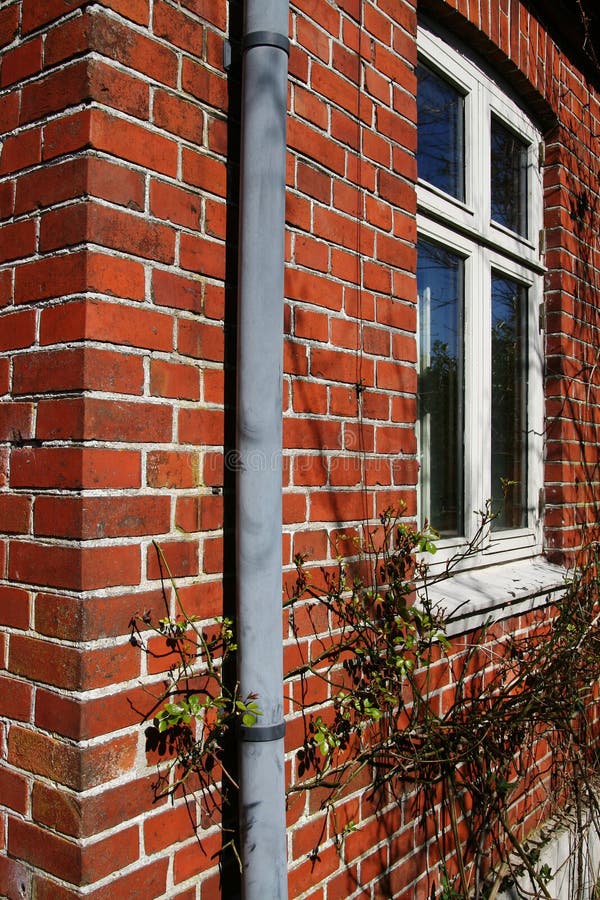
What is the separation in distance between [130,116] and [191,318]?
40 cm

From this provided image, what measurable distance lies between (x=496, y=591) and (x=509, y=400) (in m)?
0.95

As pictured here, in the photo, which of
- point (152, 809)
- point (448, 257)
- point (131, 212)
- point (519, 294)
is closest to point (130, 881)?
point (152, 809)

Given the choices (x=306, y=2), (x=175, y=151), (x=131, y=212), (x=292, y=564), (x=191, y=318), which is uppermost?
(x=306, y=2)

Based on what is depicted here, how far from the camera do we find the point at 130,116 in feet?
5.01

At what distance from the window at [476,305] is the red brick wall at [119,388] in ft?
3.05

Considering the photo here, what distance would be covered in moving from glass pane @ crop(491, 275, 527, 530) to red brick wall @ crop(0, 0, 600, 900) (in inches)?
57.8

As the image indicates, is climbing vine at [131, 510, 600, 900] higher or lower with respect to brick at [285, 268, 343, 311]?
lower

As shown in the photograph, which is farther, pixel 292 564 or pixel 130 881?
pixel 292 564

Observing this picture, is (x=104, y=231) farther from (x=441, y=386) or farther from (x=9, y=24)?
(x=441, y=386)

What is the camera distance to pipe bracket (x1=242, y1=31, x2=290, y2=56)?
169cm

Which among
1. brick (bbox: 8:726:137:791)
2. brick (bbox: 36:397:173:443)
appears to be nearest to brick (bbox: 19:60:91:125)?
brick (bbox: 36:397:173:443)

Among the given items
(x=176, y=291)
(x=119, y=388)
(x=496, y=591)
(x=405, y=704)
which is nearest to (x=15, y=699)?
(x=119, y=388)

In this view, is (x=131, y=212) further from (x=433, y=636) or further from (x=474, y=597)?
(x=474, y=597)

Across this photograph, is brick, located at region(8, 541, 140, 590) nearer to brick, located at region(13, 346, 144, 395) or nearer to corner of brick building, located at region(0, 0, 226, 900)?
corner of brick building, located at region(0, 0, 226, 900)
